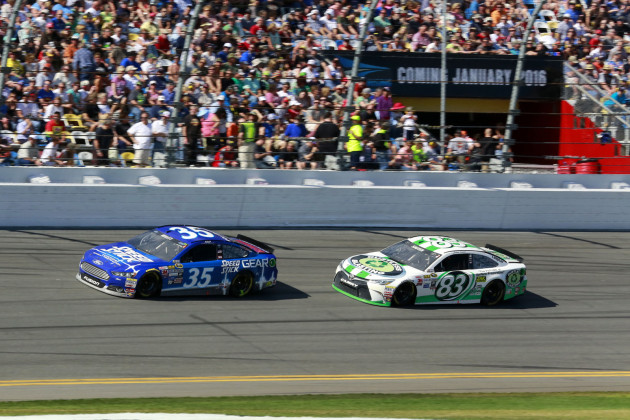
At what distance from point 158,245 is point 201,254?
2.23 feet

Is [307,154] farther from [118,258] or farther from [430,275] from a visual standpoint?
[118,258]

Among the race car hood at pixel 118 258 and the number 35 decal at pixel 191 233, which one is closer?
the race car hood at pixel 118 258

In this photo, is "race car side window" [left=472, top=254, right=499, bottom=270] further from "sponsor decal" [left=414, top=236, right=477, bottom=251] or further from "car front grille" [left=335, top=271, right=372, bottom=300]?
"car front grille" [left=335, top=271, right=372, bottom=300]

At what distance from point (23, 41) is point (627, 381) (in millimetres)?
13779

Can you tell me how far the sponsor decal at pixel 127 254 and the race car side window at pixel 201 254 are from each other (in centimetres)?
62

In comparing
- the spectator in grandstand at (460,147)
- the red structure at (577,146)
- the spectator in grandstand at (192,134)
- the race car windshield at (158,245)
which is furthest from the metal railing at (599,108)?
the race car windshield at (158,245)

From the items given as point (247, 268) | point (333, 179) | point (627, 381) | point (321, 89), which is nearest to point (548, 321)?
point (627, 381)

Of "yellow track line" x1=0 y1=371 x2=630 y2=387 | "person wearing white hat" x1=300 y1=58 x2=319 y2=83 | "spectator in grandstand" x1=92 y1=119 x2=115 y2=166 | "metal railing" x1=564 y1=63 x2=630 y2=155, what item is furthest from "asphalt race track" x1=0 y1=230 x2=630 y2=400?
"metal railing" x1=564 y1=63 x2=630 y2=155

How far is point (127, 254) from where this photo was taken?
1443cm

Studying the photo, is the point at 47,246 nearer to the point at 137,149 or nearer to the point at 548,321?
the point at 137,149

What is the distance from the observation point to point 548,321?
1507cm

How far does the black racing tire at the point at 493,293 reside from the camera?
15.7 metres

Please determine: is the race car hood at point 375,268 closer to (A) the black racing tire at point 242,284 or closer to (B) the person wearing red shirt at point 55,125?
(A) the black racing tire at point 242,284

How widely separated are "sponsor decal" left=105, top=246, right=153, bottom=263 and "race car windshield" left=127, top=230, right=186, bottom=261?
0.20 metres
